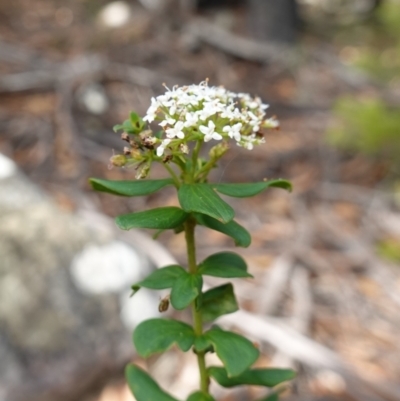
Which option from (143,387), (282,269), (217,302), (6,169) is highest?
(217,302)

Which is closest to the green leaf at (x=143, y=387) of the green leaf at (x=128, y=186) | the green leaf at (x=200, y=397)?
the green leaf at (x=200, y=397)

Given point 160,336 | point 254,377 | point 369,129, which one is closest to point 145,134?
point 160,336

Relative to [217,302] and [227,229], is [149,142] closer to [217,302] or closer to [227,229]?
[227,229]

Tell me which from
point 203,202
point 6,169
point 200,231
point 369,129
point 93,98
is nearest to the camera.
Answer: point 203,202

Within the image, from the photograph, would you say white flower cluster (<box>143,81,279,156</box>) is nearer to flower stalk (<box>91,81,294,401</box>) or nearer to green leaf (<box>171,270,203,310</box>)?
flower stalk (<box>91,81,294,401</box>)

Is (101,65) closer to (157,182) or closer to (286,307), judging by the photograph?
(286,307)

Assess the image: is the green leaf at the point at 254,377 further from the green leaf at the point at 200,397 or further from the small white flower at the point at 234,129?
the small white flower at the point at 234,129
